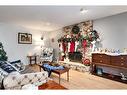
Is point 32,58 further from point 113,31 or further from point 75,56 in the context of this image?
point 113,31

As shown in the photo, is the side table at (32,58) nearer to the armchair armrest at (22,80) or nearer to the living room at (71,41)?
the living room at (71,41)

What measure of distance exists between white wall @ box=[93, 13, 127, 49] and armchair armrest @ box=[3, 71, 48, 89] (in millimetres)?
3192

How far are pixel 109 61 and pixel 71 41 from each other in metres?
2.32

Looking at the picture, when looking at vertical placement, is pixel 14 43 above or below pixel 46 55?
above

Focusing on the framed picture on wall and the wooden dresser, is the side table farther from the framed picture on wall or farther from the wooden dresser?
the wooden dresser

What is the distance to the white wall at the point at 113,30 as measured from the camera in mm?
4258

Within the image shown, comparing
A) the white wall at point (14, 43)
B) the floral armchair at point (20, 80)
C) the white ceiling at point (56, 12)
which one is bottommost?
the floral armchair at point (20, 80)

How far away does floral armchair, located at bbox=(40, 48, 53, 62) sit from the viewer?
6.93 meters

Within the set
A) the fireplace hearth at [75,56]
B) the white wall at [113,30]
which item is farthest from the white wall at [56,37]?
the white wall at [113,30]

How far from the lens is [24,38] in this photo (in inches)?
269

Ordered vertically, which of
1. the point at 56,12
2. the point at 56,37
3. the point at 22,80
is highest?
the point at 56,12

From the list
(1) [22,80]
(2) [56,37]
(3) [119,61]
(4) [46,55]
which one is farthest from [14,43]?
(3) [119,61]

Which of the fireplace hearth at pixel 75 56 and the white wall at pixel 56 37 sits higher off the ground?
the white wall at pixel 56 37
